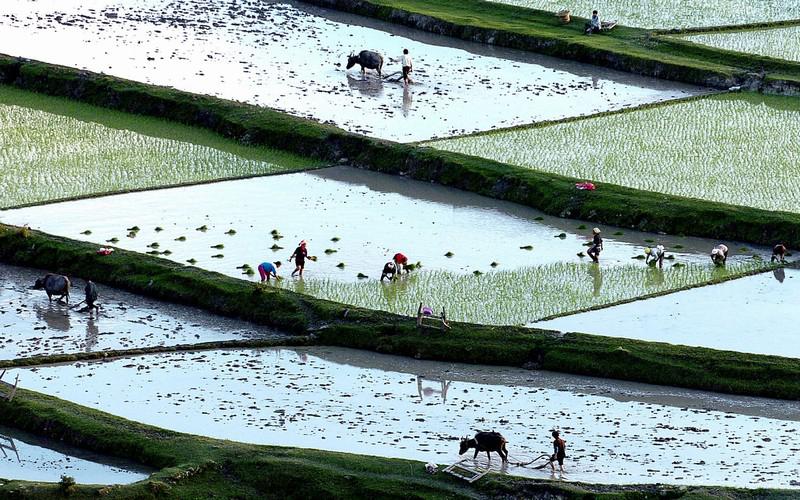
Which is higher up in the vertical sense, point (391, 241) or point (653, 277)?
point (653, 277)

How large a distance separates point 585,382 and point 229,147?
1179cm

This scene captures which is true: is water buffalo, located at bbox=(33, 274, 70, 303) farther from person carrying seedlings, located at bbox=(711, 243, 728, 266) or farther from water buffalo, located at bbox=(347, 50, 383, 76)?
water buffalo, located at bbox=(347, 50, 383, 76)

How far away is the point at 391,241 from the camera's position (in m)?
24.0

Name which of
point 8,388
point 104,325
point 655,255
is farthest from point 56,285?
point 655,255

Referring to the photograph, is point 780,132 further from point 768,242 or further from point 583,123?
point 768,242

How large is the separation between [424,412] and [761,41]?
19.2m

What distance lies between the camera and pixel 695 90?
31984mm

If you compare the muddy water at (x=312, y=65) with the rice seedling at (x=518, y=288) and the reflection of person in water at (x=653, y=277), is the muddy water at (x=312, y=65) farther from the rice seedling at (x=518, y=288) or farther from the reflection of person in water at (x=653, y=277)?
the reflection of person in water at (x=653, y=277)

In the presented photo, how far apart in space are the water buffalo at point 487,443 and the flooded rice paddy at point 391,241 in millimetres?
4193

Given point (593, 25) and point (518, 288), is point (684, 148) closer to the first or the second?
point (518, 288)

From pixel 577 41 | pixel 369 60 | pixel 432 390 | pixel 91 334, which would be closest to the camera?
pixel 432 390

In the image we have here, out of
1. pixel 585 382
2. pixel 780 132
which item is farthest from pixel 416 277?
pixel 780 132

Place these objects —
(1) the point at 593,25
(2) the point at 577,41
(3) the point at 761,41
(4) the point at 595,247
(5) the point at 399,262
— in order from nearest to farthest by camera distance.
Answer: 1. (5) the point at 399,262
2. (4) the point at 595,247
3. (3) the point at 761,41
4. (2) the point at 577,41
5. (1) the point at 593,25

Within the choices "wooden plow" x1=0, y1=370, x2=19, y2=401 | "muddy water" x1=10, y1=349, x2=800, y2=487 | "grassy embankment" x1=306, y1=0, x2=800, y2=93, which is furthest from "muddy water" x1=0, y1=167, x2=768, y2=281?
"grassy embankment" x1=306, y1=0, x2=800, y2=93
